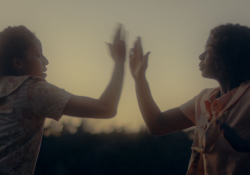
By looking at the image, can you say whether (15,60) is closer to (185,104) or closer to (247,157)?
(185,104)

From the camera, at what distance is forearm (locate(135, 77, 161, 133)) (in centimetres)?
271

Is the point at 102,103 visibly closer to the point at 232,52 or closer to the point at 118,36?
the point at 118,36

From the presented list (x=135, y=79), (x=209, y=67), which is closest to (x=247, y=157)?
(x=209, y=67)

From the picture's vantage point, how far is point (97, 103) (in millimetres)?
1975

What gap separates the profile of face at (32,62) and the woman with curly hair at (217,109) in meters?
0.96

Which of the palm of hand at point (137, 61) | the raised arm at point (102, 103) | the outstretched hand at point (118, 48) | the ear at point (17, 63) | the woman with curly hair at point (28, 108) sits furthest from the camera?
the palm of hand at point (137, 61)

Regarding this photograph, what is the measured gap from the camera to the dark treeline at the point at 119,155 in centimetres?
1458

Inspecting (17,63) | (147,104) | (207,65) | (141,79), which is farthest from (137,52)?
(17,63)

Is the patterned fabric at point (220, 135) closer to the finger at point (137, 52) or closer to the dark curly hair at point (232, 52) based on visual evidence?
the dark curly hair at point (232, 52)

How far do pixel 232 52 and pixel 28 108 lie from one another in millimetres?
1807

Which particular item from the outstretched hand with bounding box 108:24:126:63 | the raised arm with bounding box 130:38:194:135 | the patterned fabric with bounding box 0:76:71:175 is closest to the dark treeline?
the raised arm with bounding box 130:38:194:135

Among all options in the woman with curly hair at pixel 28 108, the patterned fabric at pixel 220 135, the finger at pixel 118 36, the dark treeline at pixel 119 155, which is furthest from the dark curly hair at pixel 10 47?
the dark treeline at pixel 119 155

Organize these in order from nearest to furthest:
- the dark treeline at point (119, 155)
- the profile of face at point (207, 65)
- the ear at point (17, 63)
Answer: the ear at point (17, 63) < the profile of face at point (207, 65) < the dark treeline at point (119, 155)

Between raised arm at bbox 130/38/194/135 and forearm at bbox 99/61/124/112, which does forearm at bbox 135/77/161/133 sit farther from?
forearm at bbox 99/61/124/112
